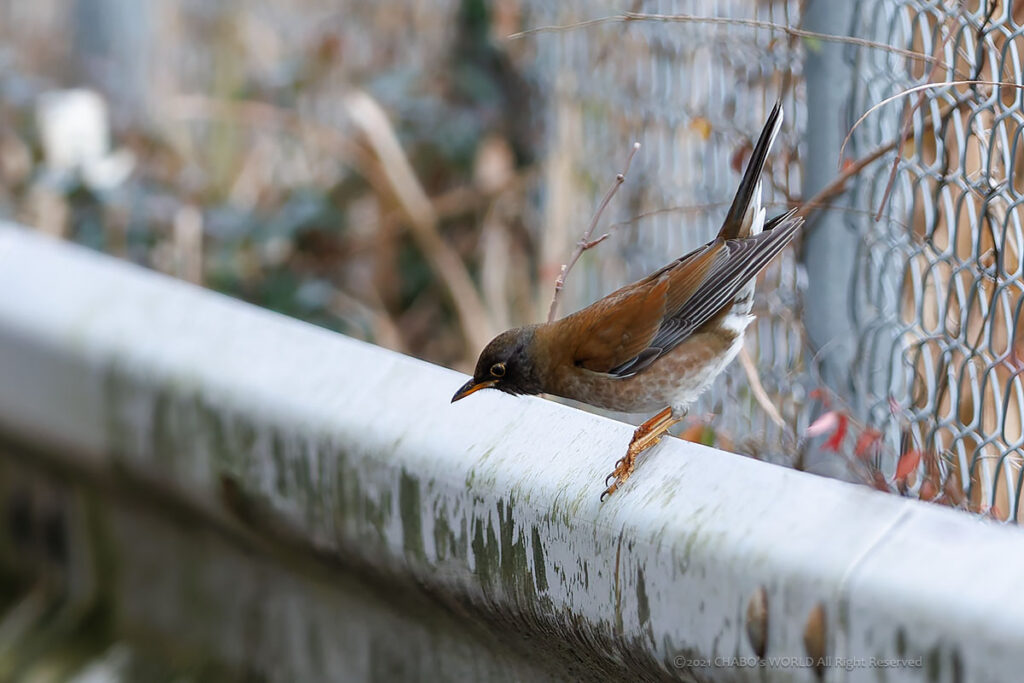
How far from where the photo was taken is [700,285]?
9.20 feet

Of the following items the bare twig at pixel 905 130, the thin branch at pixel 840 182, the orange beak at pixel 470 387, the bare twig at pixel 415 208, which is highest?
the bare twig at pixel 905 130

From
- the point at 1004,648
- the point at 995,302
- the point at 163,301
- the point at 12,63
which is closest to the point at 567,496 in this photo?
the point at 1004,648

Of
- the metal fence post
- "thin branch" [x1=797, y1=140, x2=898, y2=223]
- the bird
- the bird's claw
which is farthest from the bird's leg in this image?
"thin branch" [x1=797, y1=140, x2=898, y2=223]

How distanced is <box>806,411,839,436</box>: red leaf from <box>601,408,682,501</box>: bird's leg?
10.5 inches

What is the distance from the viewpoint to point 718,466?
1.71 meters

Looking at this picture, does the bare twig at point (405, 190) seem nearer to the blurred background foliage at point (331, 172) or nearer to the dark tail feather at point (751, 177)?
the blurred background foliage at point (331, 172)

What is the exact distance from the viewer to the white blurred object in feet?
18.1

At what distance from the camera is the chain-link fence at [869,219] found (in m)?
2.32

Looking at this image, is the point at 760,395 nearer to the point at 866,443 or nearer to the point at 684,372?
the point at 684,372

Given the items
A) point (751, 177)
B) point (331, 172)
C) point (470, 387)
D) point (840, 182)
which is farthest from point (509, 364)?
point (331, 172)

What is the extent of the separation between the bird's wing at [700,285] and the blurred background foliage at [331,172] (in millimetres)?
1901

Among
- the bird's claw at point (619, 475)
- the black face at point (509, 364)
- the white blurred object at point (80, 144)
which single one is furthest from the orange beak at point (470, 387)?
the white blurred object at point (80, 144)

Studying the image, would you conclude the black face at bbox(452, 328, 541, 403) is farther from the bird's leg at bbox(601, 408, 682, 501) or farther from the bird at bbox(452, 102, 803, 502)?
the bird's leg at bbox(601, 408, 682, 501)

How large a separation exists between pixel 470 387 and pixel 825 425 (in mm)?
699
